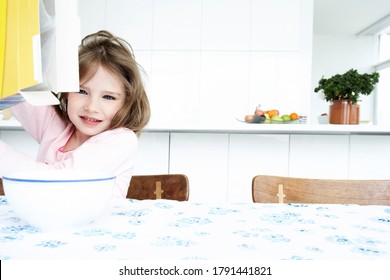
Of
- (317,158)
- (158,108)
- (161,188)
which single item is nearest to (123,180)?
(161,188)

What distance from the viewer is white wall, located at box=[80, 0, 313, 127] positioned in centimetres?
294

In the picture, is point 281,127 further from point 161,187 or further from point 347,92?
point 161,187

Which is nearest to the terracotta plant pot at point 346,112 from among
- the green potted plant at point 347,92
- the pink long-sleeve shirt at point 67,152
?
the green potted plant at point 347,92

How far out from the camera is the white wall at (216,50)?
2943mm

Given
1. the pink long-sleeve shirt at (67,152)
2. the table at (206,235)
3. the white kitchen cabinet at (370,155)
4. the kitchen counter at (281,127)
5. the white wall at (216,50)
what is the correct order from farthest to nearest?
1. the white wall at (216,50)
2. the white kitchen cabinet at (370,155)
3. the kitchen counter at (281,127)
4. the pink long-sleeve shirt at (67,152)
5. the table at (206,235)

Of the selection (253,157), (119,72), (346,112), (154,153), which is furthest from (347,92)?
(119,72)

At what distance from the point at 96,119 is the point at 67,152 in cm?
14

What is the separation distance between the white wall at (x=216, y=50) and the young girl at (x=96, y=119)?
1.76 m

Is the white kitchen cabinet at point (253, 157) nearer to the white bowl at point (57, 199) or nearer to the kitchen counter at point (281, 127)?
the kitchen counter at point (281, 127)

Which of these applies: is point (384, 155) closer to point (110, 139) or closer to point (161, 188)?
point (161, 188)

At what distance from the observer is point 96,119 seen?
3.51 feet

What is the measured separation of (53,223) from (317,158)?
205 centimetres

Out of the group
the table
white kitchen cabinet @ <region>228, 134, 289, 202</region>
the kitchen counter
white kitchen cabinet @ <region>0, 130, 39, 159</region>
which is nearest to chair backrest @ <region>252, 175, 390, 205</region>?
the table

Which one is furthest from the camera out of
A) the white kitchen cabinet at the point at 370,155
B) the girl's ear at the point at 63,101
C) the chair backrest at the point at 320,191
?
the white kitchen cabinet at the point at 370,155
